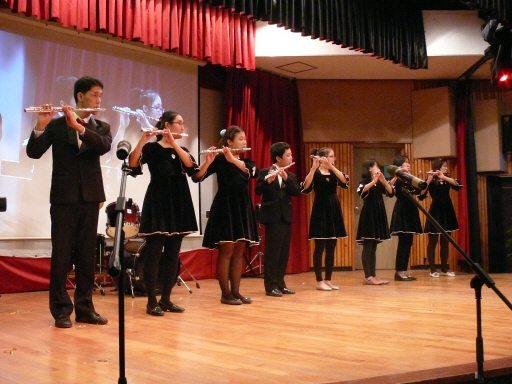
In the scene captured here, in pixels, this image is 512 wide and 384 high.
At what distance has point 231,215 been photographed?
4527mm

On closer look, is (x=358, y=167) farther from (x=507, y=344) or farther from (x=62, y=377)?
(x=62, y=377)

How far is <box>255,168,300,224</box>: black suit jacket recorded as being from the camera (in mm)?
5164

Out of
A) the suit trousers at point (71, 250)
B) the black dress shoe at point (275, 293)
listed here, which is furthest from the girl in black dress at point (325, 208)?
the suit trousers at point (71, 250)

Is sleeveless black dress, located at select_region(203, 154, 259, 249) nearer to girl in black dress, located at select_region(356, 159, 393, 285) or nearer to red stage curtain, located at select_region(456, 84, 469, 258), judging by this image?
girl in black dress, located at select_region(356, 159, 393, 285)

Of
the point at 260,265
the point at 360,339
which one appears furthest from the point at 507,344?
the point at 260,265

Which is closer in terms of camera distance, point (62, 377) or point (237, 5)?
point (62, 377)

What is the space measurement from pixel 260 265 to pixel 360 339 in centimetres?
469

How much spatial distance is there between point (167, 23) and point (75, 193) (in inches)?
133

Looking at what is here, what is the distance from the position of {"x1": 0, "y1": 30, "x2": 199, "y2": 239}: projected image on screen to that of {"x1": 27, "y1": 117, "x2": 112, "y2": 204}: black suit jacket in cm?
158

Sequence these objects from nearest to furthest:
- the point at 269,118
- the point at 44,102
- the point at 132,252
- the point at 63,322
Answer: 1. the point at 63,322
2. the point at 132,252
3. the point at 44,102
4. the point at 269,118

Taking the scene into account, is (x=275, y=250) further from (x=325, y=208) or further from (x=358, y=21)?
(x=358, y=21)

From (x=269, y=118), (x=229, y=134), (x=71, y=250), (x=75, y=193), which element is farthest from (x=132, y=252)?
(x=269, y=118)

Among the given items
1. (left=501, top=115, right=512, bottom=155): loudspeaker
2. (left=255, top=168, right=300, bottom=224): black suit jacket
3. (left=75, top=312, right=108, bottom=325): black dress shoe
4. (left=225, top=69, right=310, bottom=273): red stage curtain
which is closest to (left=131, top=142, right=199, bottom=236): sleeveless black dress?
(left=75, top=312, right=108, bottom=325): black dress shoe

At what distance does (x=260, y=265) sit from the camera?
780 centimetres
